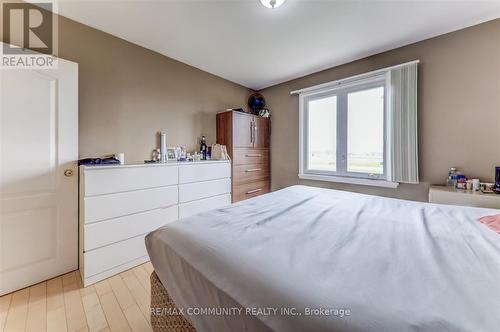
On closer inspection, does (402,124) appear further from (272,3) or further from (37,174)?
(37,174)

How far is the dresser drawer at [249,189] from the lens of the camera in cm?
309

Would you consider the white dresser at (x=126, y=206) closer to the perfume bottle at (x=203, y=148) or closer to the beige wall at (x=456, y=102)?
the perfume bottle at (x=203, y=148)

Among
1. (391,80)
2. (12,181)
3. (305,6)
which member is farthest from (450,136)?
(12,181)

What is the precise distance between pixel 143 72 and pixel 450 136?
362 cm

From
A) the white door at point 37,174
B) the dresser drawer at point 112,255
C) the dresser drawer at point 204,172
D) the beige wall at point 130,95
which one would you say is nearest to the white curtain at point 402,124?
the dresser drawer at point 204,172

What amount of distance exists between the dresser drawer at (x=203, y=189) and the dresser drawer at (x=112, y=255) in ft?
2.08

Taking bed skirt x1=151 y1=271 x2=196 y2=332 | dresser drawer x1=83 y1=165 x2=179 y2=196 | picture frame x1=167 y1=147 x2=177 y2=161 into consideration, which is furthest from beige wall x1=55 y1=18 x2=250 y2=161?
bed skirt x1=151 y1=271 x2=196 y2=332

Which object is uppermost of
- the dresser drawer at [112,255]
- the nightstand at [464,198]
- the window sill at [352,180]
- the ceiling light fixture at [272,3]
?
the ceiling light fixture at [272,3]

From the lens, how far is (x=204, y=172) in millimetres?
2604

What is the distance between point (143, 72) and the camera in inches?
94.9

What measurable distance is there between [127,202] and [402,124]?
3176 mm

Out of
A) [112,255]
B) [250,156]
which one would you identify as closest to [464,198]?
[250,156]

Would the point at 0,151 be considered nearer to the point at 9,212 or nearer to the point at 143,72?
the point at 9,212

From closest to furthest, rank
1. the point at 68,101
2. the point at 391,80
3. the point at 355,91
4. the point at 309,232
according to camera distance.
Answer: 1. the point at 309,232
2. the point at 68,101
3. the point at 391,80
4. the point at 355,91
